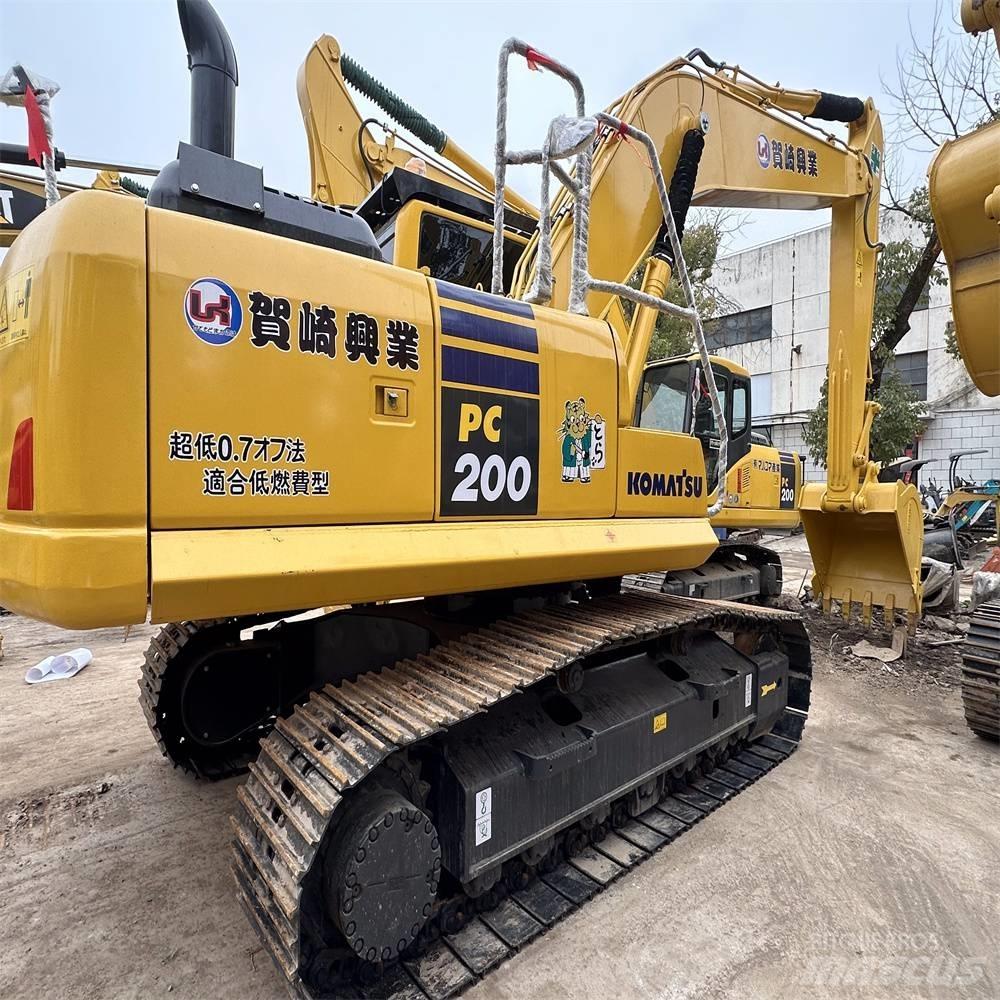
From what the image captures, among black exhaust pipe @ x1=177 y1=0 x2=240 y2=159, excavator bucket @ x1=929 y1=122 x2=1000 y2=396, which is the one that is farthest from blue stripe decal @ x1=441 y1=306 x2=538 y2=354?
excavator bucket @ x1=929 y1=122 x2=1000 y2=396

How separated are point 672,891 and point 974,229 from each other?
3289 millimetres

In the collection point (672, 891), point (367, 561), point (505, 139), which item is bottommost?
point (672, 891)

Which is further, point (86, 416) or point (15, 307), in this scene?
point (15, 307)

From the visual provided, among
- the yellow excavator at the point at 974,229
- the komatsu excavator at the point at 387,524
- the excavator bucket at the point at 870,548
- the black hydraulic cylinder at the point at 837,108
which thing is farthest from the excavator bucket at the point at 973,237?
the black hydraulic cylinder at the point at 837,108

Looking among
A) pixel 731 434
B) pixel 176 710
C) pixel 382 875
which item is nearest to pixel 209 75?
pixel 382 875

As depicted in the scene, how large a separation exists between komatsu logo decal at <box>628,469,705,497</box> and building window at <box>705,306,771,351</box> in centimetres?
2265

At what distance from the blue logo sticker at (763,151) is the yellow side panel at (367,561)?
3481 millimetres

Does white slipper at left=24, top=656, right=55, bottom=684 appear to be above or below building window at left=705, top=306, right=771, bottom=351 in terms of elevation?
below

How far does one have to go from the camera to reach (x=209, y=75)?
2340 millimetres

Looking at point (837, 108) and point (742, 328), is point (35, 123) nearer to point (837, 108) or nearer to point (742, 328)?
point (837, 108)

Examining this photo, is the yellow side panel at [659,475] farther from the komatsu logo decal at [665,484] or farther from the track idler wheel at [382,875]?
the track idler wheel at [382,875]

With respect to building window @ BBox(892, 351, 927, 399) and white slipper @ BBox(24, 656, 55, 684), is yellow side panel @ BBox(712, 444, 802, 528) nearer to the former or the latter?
white slipper @ BBox(24, 656, 55, 684)

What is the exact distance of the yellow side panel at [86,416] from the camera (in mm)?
1574

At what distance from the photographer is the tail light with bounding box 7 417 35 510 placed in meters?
1.65
